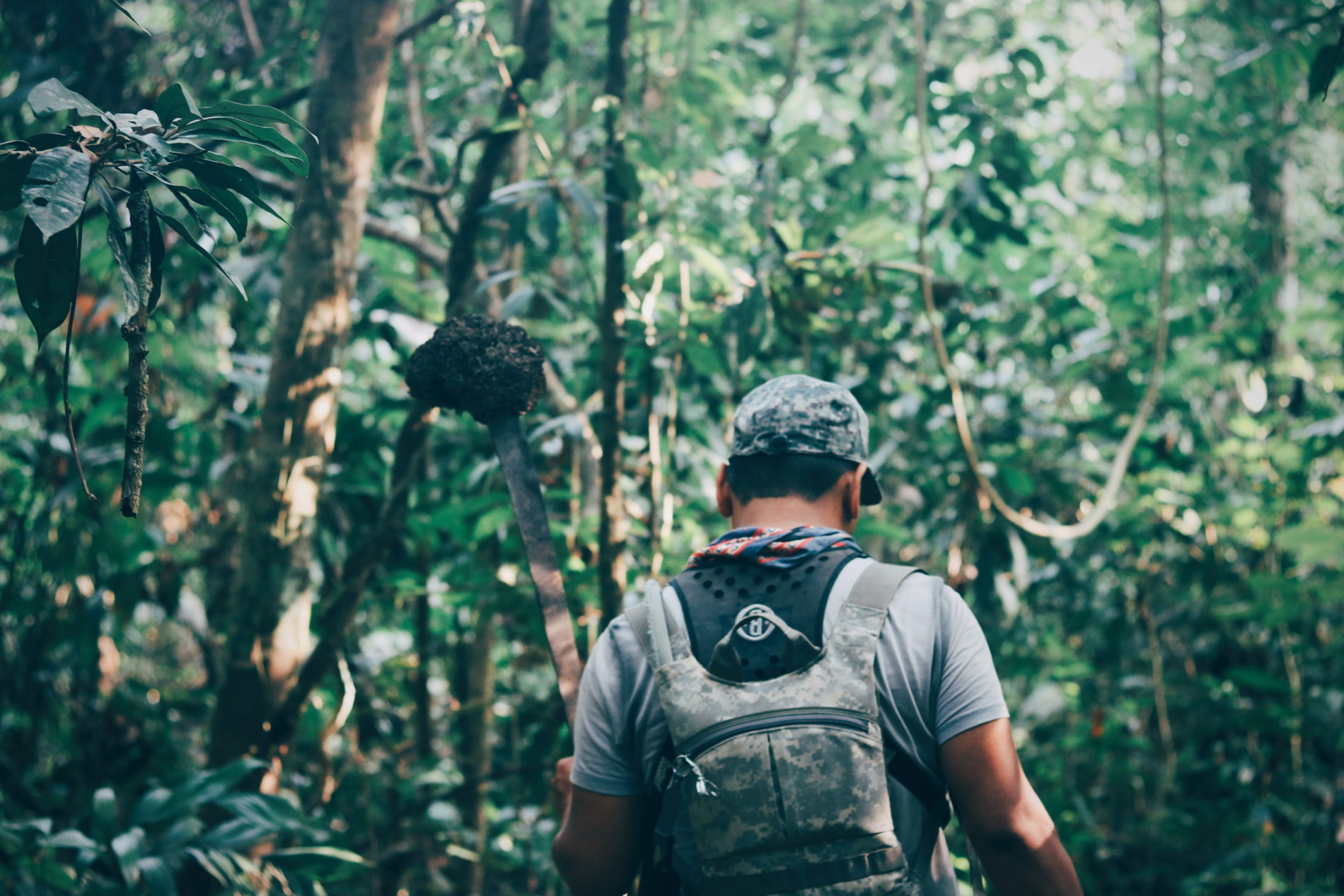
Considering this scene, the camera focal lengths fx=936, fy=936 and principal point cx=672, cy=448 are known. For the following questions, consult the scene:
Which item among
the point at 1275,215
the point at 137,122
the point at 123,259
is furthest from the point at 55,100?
the point at 1275,215

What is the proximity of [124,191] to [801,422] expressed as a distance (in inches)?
40.0

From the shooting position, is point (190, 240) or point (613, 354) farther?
point (613, 354)

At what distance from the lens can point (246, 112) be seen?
1268 millimetres

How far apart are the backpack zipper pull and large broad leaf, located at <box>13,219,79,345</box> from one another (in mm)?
978

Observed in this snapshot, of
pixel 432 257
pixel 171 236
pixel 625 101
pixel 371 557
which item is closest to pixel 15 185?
pixel 371 557

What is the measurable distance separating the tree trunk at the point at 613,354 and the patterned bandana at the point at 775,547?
0.74 m

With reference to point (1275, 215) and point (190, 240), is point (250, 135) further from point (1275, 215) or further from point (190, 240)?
point (1275, 215)

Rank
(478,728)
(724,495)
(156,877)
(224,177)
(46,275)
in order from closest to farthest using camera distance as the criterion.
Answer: (46,275) < (224,177) < (724,495) < (156,877) < (478,728)

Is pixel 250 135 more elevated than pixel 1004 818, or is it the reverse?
pixel 250 135

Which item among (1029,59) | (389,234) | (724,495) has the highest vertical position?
(1029,59)

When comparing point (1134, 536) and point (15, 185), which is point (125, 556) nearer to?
point (15, 185)

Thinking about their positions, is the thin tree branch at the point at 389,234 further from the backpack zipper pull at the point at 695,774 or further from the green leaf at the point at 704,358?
the backpack zipper pull at the point at 695,774

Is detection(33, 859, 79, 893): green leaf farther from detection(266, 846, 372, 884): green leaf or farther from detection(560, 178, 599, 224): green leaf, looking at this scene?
detection(560, 178, 599, 224): green leaf

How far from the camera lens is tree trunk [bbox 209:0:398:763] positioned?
2420mm
